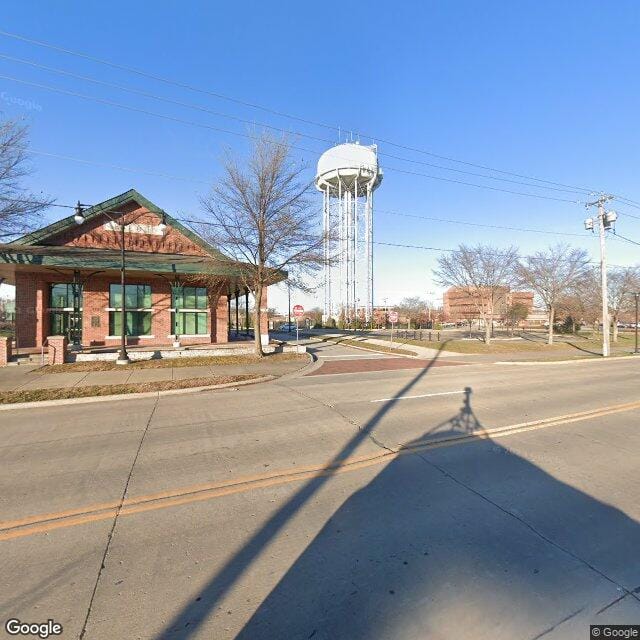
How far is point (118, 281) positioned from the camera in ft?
64.3

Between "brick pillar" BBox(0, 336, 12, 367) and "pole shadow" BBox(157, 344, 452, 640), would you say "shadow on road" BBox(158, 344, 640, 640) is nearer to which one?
"pole shadow" BBox(157, 344, 452, 640)

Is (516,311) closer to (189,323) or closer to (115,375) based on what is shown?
(189,323)

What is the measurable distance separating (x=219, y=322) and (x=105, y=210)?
8.52 meters

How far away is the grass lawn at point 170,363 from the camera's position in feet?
42.7

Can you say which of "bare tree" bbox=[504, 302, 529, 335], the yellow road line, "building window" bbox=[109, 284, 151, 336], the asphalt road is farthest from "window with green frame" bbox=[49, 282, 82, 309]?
"bare tree" bbox=[504, 302, 529, 335]

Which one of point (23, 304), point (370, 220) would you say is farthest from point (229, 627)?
point (370, 220)

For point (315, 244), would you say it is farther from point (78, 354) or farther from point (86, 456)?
point (86, 456)

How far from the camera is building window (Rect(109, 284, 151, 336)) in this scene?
64.4ft

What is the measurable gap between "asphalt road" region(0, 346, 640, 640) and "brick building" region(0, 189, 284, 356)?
12814 millimetres

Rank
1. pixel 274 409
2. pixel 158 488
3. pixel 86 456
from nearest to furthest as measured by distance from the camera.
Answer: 1. pixel 158 488
2. pixel 86 456
3. pixel 274 409

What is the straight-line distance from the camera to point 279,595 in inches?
97.4

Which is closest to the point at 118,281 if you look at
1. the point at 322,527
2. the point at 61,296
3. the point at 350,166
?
the point at 61,296

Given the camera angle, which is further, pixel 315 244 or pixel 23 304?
pixel 23 304

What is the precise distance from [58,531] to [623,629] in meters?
4.54
